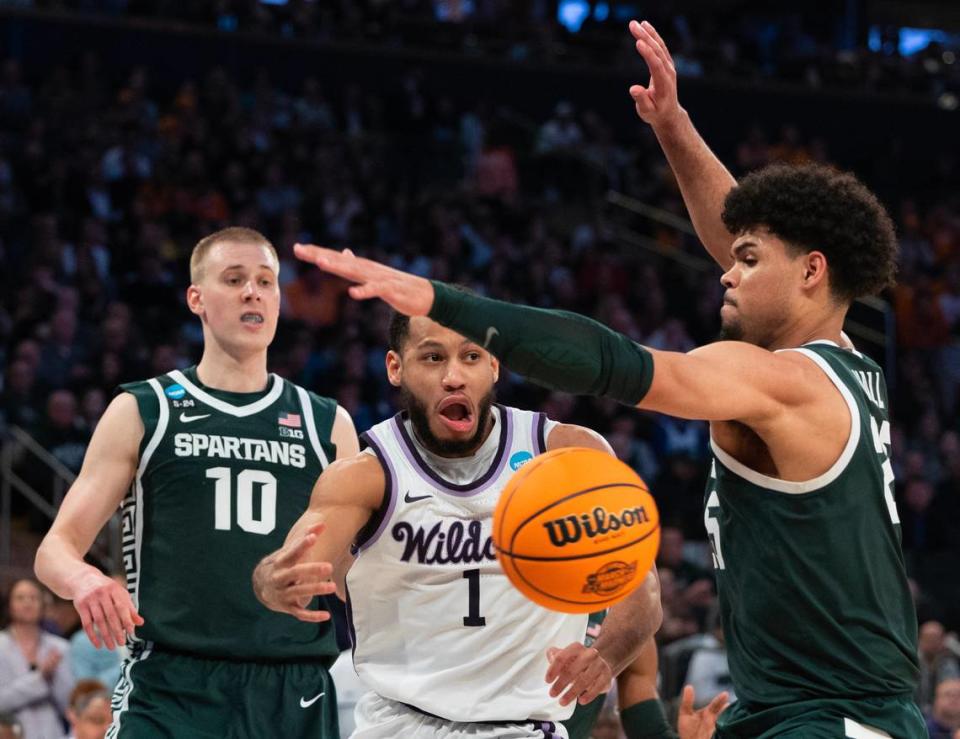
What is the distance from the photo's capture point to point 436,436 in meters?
4.53

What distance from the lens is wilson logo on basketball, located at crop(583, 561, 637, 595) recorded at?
3568mm

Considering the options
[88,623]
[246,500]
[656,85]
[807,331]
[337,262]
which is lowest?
[88,623]

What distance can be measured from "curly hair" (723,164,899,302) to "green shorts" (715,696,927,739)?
1.02 metres

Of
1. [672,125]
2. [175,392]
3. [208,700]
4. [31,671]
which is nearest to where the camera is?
[672,125]

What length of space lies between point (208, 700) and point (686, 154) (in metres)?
2.47

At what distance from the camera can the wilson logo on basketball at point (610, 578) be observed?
357 cm

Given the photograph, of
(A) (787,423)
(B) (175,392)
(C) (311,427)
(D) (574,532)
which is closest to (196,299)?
(B) (175,392)

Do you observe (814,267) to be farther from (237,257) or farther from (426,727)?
(237,257)

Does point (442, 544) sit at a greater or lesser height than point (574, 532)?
lesser

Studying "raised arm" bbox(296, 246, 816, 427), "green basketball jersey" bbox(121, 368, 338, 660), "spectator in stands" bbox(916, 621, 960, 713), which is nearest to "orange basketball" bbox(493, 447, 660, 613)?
"raised arm" bbox(296, 246, 816, 427)

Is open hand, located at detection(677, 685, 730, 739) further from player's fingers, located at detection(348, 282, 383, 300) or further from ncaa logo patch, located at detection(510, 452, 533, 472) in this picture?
player's fingers, located at detection(348, 282, 383, 300)

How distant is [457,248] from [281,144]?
102 inches

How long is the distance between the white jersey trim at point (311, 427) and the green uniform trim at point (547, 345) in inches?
89.3

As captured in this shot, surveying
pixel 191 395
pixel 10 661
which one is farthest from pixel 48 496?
pixel 191 395
